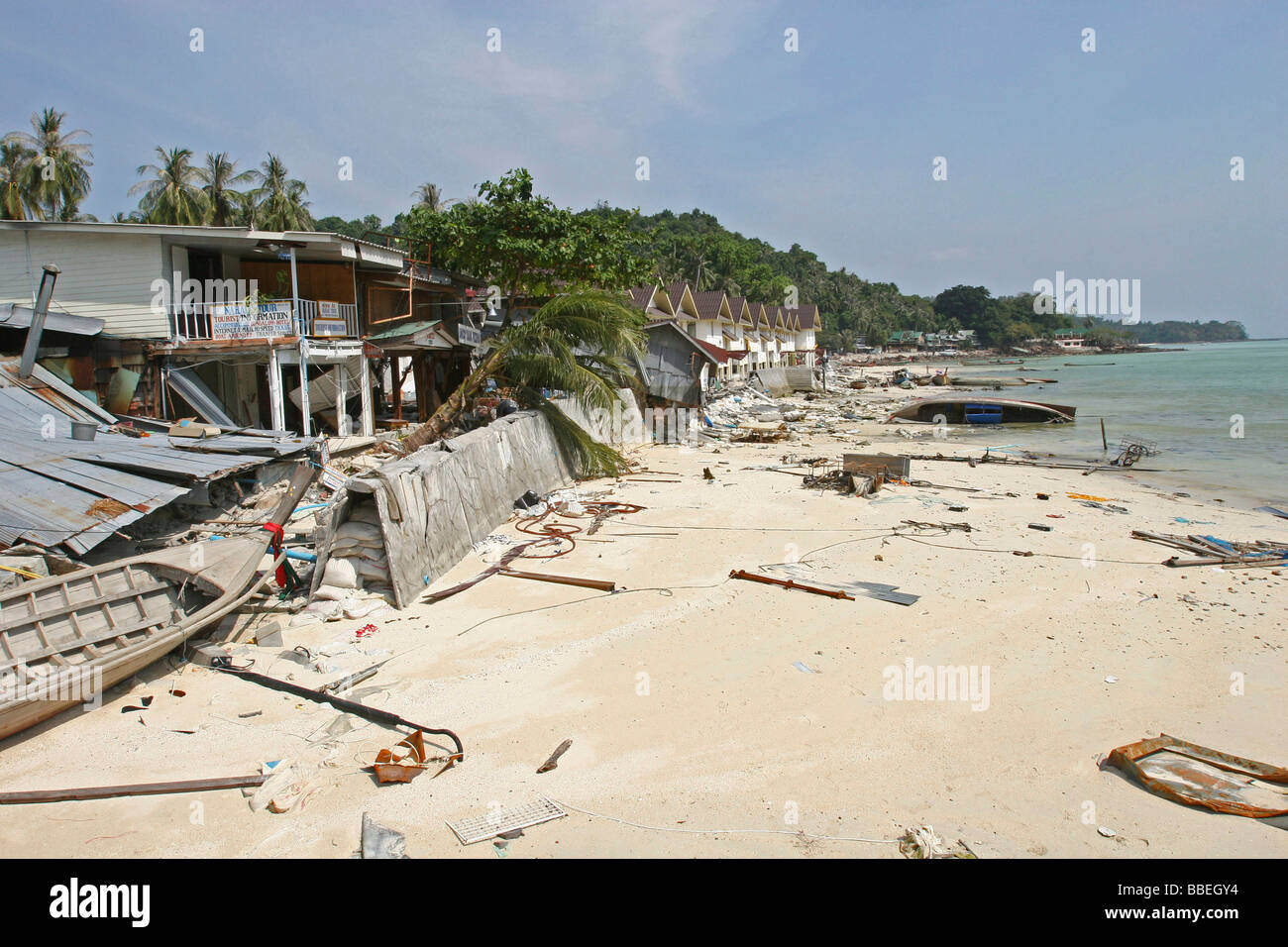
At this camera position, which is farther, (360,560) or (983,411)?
(983,411)

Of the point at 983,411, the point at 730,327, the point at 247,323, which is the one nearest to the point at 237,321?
the point at 247,323

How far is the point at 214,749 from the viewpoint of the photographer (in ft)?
17.9

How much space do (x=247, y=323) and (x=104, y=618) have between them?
11049 mm

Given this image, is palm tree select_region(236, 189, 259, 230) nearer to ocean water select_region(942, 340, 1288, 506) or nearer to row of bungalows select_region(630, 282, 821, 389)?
row of bungalows select_region(630, 282, 821, 389)

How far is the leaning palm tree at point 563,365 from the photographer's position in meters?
16.6

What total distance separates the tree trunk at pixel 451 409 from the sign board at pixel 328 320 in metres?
3.02

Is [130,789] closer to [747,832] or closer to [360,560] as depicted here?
[360,560]

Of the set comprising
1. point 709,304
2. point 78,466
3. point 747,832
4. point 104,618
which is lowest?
point 747,832

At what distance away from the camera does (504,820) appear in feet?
15.1

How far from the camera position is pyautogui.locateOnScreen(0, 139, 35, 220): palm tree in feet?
104

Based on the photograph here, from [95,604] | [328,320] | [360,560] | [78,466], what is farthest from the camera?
[328,320]

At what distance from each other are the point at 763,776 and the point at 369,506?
223 inches
